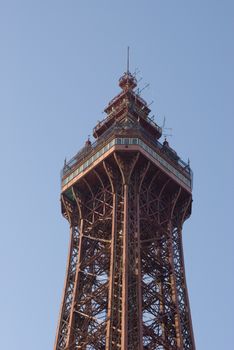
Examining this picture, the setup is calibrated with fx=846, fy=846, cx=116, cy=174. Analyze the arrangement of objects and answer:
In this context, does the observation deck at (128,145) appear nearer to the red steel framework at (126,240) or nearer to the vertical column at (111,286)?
the red steel framework at (126,240)

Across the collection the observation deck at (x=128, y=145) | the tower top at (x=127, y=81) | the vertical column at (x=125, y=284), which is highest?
the tower top at (x=127, y=81)

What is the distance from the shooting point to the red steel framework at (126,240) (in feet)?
238

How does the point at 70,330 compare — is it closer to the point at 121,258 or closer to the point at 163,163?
the point at 121,258

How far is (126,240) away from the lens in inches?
2926

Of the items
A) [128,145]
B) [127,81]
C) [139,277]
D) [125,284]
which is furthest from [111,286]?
[127,81]

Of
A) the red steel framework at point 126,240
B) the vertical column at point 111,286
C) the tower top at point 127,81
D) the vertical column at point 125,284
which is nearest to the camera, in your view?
the vertical column at point 125,284

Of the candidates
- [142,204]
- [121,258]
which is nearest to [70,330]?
[121,258]

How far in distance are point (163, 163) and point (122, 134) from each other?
4936mm

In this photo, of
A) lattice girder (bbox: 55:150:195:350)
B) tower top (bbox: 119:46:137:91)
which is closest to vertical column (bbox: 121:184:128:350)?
lattice girder (bbox: 55:150:195:350)


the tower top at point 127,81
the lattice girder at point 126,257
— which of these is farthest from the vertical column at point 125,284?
the tower top at point 127,81

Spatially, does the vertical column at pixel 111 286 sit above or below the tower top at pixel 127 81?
below

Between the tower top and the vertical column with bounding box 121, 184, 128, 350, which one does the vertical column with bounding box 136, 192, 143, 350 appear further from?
Result: the tower top

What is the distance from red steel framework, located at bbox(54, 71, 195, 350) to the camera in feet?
238

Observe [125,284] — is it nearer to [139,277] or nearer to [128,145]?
[139,277]
